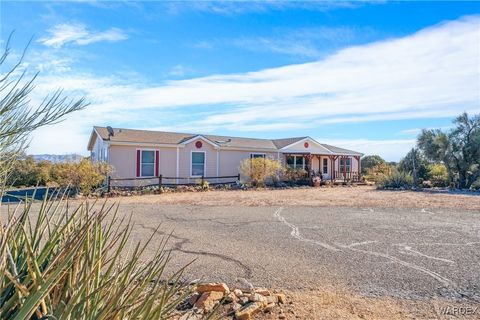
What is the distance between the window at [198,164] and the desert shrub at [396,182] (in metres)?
12.3

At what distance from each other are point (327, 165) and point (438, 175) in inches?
371

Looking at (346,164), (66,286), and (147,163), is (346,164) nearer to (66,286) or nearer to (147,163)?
(147,163)

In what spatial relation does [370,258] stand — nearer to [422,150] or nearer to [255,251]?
[255,251]

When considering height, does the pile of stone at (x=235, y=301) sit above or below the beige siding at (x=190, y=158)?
below

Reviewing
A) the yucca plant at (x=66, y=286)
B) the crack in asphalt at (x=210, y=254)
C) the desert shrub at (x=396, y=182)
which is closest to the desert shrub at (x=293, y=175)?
the desert shrub at (x=396, y=182)

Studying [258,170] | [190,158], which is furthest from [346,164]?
[190,158]

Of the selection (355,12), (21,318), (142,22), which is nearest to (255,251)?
(21,318)

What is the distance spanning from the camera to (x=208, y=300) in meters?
4.04

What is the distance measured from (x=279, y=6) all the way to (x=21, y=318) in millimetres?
12795

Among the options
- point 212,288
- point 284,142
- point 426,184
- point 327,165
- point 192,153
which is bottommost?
point 212,288

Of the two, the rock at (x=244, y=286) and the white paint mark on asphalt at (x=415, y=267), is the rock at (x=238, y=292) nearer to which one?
the rock at (x=244, y=286)

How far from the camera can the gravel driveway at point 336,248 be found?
16.0 ft

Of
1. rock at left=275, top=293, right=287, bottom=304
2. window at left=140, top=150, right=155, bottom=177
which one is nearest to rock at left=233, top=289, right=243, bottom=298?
rock at left=275, top=293, right=287, bottom=304

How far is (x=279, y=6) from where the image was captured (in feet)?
40.0
